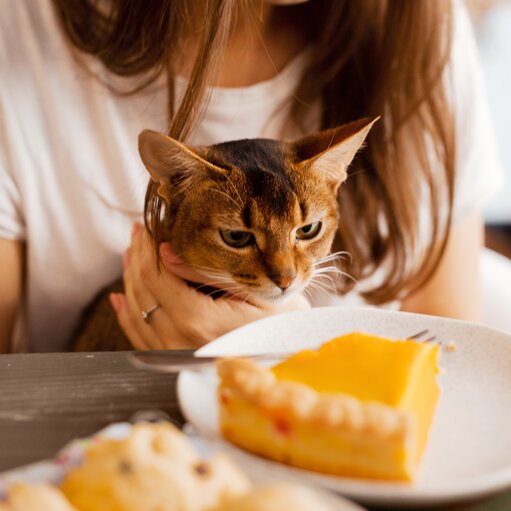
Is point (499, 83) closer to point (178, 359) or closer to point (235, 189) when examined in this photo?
point (235, 189)

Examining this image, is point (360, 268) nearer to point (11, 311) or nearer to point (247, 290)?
point (247, 290)

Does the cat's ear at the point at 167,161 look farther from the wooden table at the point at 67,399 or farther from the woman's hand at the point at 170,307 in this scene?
the wooden table at the point at 67,399

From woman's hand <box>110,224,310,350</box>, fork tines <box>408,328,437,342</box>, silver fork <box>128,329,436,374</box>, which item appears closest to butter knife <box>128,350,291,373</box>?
silver fork <box>128,329,436,374</box>

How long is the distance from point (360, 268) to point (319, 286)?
0.31 feet

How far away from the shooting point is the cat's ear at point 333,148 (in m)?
0.85

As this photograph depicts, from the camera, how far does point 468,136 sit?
132cm

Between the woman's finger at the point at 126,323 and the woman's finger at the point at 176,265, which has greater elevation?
the woman's finger at the point at 176,265

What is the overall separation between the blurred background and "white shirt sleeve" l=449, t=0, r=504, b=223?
3.71 ft

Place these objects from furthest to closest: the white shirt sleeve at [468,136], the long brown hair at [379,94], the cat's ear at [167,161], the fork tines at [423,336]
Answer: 1. the white shirt sleeve at [468,136]
2. the long brown hair at [379,94]
3. the cat's ear at [167,161]
4. the fork tines at [423,336]

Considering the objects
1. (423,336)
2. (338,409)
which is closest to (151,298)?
(423,336)

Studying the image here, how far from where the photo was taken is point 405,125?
119 centimetres

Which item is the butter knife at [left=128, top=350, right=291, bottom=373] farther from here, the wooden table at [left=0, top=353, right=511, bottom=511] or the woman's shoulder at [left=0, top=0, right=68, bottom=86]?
the woman's shoulder at [left=0, top=0, right=68, bottom=86]

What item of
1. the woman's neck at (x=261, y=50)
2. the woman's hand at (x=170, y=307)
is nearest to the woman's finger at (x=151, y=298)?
the woman's hand at (x=170, y=307)

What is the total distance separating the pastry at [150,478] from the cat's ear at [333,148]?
0.53m
